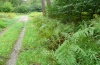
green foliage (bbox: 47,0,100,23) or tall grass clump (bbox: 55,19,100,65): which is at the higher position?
green foliage (bbox: 47,0,100,23)

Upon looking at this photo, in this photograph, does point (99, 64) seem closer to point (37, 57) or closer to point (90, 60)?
point (90, 60)

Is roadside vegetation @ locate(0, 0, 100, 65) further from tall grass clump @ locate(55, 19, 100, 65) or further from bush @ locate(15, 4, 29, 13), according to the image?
bush @ locate(15, 4, 29, 13)

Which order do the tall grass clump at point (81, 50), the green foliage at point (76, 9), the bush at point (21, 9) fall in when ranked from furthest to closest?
the bush at point (21, 9), the green foliage at point (76, 9), the tall grass clump at point (81, 50)

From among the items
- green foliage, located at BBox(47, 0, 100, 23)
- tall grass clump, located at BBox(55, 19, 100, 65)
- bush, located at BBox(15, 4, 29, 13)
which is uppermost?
green foliage, located at BBox(47, 0, 100, 23)

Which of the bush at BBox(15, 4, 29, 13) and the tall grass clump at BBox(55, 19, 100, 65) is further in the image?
the bush at BBox(15, 4, 29, 13)

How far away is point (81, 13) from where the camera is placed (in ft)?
21.7

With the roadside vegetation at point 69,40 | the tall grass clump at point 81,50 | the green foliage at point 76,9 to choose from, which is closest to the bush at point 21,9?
the roadside vegetation at point 69,40

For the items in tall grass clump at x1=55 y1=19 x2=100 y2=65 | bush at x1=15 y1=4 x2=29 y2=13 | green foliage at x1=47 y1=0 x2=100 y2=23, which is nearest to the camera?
tall grass clump at x1=55 y1=19 x2=100 y2=65

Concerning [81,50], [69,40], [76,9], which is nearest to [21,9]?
[76,9]

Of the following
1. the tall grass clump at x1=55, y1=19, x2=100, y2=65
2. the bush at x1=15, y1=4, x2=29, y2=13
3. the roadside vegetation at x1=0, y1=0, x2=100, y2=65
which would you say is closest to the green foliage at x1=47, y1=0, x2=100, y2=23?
the roadside vegetation at x1=0, y1=0, x2=100, y2=65

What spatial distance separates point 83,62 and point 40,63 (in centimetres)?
180

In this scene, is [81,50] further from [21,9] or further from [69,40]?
[21,9]

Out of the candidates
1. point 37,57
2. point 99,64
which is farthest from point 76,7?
point 99,64

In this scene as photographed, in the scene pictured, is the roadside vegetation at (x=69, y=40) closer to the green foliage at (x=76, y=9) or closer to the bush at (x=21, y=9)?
the green foliage at (x=76, y=9)
